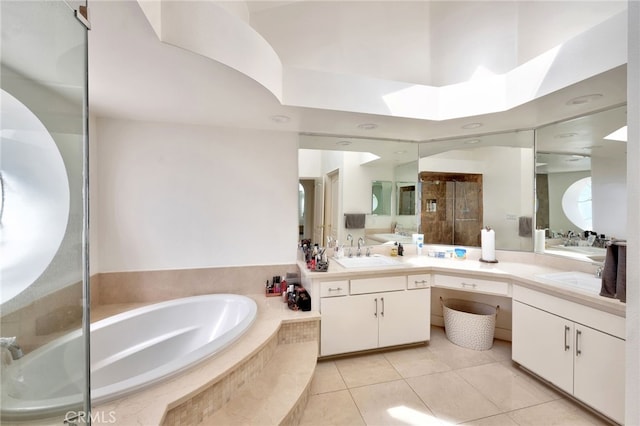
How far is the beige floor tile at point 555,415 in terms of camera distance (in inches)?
61.6

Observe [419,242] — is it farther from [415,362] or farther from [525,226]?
[415,362]

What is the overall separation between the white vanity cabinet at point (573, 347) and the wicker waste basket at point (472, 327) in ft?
1.07

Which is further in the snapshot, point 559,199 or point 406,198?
point 406,198

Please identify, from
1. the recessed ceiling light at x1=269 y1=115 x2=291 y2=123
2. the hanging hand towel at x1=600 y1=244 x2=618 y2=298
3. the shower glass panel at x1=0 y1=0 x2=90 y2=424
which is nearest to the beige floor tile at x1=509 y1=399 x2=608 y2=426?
the hanging hand towel at x1=600 y1=244 x2=618 y2=298

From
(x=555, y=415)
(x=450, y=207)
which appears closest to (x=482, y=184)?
(x=450, y=207)

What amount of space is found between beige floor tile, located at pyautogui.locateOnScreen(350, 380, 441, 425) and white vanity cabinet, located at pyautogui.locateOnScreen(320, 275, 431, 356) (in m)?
0.36

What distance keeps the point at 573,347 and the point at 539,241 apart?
110 centimetres

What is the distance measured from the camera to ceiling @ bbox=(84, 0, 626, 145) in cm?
131

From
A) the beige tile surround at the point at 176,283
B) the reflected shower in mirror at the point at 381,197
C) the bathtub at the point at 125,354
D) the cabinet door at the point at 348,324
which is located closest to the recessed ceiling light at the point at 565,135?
the reflected shower in mirror at the point at 381,197

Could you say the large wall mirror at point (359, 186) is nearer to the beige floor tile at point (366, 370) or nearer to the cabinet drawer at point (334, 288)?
the cabinet drawer at point (334, 288)

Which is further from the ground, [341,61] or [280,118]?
[341,61]

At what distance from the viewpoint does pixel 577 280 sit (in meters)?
1.89

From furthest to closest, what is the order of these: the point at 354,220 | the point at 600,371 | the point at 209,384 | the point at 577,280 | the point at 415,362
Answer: the point at 354,220
the point at 415,362
the point at 577,280
the point at 600,371
the point at 209,384
